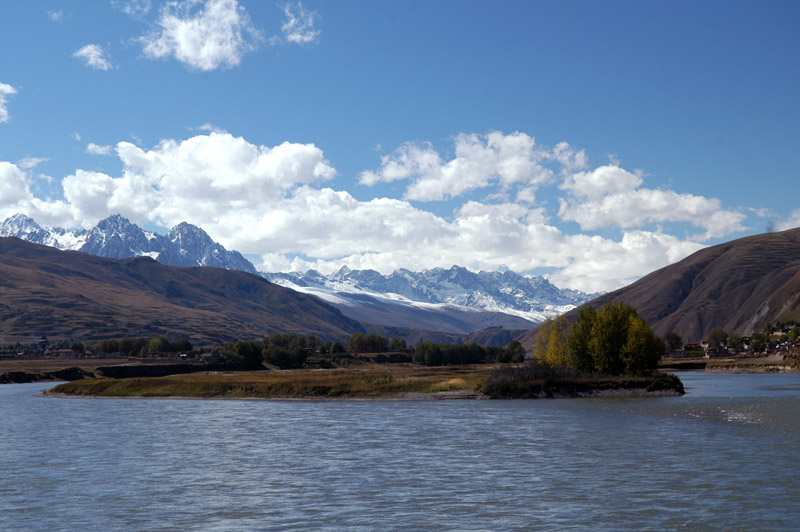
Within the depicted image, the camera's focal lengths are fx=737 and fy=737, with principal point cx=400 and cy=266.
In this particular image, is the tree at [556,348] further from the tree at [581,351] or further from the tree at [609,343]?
the tree at [609,343]

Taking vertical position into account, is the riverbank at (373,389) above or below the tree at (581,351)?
below

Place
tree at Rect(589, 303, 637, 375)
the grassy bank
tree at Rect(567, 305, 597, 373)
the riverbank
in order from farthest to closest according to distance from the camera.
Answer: tree at Rect(567, 305, 597, 373) → tree at Rect(589, 303, 637, 375) → the grassy bank → the riverbank

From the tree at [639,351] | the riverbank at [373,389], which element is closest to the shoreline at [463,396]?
the riverbank at [373,389]

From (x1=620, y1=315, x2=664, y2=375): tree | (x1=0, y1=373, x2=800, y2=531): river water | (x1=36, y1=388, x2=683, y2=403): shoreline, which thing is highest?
(x1=620, y1=315, x2=664, y2=375): tree

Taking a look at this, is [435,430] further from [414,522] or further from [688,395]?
[688,395]

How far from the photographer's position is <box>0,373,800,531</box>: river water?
34.3 m

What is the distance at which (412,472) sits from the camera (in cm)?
4697

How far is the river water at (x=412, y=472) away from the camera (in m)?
34.3

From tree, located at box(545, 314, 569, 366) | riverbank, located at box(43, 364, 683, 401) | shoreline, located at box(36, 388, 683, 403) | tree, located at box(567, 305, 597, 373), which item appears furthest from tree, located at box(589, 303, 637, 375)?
tree, located at box(545, 314, 569, 366)

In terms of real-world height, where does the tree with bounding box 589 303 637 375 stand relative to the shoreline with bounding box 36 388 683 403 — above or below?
above

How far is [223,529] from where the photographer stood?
32.7 metres

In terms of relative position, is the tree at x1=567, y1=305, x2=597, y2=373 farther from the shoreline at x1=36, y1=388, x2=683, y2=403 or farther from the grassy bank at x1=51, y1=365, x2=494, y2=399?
the shoreline at x1=36, y1=388, x2=683, y2=403

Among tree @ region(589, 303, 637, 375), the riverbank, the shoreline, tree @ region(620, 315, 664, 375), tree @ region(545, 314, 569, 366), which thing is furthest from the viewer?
tree @ region(545, 314, 569, 366)

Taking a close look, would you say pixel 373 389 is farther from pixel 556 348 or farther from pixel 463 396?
pixel 556 348
